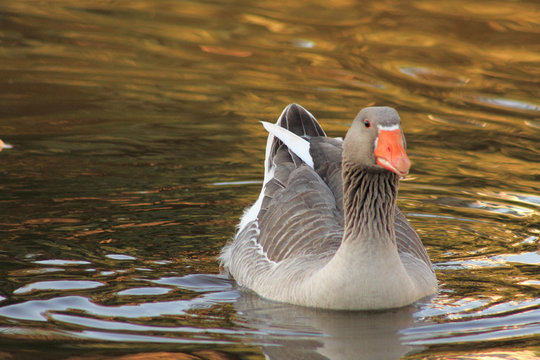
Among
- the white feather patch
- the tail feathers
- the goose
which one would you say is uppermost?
the tail feathers

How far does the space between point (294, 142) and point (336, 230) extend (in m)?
1.47

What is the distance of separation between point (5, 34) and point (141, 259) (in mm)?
11545

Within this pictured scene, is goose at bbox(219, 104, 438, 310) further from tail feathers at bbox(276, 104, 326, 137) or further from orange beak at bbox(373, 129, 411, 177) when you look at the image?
tail feathers at bbox(276, 104, 326, 137)

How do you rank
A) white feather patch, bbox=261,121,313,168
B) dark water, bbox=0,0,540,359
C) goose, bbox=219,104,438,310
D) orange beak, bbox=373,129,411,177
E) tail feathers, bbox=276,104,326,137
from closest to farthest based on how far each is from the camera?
orange beak, bbox=373,129,411,177
dark water, bbox=0,0,540,359
goose, bbox=219,104,438,310
white feather patch, bbox=261,121,313,168
tail feathers, bbox=276,104,326,137

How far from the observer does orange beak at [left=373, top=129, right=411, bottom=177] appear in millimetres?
7430

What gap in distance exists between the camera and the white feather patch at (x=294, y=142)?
32.7 feet

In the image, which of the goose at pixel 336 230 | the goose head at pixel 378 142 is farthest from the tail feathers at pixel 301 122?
the goose head at pixel 378 142

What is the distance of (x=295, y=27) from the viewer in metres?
20.5

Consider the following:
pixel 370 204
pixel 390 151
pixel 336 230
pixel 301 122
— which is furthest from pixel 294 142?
pixel 390 151

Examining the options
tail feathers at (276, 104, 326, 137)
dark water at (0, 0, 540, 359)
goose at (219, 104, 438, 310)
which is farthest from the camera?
tail feathers at (276, 104, 326, 137)

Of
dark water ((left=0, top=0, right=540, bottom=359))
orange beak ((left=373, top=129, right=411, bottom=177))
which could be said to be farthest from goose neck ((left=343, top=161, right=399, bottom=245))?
dark water ((left=0, top=0, right=540, bottom=359))

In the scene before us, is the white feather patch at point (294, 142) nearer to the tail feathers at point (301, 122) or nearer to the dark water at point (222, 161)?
the tail feathers at point (301, 122)

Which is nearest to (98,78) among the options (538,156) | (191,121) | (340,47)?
(191,121)

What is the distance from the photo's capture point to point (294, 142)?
397 inches
